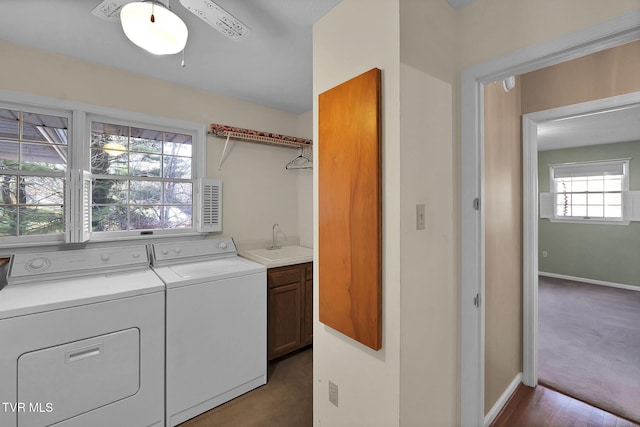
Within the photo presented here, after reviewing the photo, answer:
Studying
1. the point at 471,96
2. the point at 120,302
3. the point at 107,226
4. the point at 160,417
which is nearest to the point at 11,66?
the point at 107,226

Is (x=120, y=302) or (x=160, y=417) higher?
(x=120, y=302)

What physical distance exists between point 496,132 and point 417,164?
0.92m

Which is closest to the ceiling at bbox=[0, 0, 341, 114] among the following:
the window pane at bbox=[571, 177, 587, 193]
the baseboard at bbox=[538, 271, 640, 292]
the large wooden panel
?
the large wooden panel

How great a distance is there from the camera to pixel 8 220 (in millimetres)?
1848

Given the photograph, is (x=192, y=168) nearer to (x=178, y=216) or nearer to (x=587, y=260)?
(x=178, y=216)

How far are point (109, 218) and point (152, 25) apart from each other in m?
1.71

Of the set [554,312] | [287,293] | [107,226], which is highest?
[107,226]

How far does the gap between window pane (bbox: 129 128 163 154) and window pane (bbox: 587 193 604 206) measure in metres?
6.73

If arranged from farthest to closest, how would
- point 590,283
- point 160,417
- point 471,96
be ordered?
point 590,283 → point 160,417 → point 471,96

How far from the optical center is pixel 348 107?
131cm

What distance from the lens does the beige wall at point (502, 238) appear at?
5.57 ft

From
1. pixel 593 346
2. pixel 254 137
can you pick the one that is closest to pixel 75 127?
pixel 254 137

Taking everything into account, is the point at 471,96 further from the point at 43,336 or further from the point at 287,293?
the point at 43,336

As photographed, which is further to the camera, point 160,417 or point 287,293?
point 287,293
